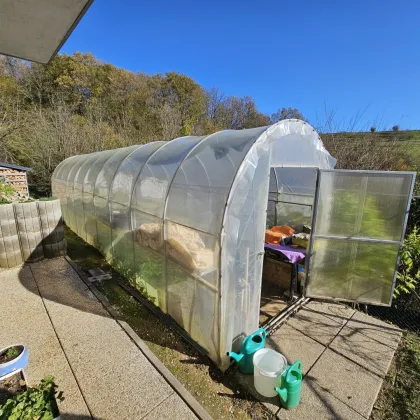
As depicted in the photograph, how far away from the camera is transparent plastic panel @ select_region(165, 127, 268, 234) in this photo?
2.51m

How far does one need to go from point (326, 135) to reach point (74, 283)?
356 inches

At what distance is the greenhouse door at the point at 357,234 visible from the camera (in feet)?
11.2

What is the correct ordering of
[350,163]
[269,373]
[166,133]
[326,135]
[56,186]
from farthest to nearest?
[166,133] < [56,186] < [326,135] < [350,163] < [269,373]

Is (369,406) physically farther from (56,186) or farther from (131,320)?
(56,186)

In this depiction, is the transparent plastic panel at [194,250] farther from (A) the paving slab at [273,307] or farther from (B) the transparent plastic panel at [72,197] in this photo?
(B) the transparent plastic panel at [72,197]

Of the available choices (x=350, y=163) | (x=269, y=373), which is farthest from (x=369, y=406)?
(x=350, y=163)

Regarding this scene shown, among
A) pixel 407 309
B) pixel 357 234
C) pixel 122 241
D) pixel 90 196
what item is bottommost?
pixel 407 309

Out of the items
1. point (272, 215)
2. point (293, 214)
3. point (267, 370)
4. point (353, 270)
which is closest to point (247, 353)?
point (267, 370)

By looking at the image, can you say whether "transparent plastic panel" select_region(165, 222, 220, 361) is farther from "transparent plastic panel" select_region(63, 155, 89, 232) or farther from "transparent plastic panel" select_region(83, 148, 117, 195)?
"transparent plastic panel" select_region(63, 155, 89, 232)

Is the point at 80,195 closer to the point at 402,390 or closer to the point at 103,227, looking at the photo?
the point at 103,227

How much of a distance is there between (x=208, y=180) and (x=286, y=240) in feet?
8.98

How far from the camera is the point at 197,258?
271cm

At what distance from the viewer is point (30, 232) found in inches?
199

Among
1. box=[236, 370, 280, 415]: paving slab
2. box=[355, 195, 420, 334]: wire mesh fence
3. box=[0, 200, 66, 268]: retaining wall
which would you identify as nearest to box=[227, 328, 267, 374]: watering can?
box=[236, 370, 280, 415]: paving slab
